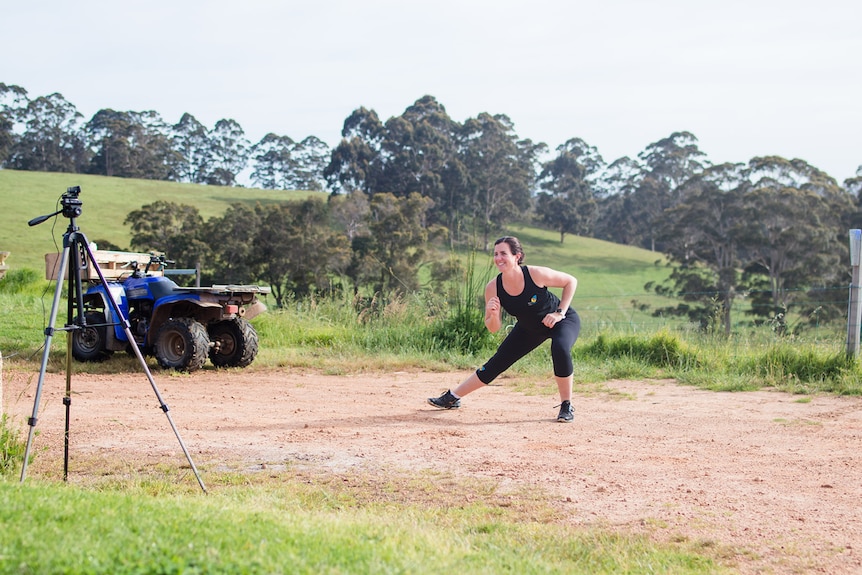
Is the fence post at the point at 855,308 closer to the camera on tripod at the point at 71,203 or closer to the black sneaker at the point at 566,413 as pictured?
the black sneaker at the point at 566,413

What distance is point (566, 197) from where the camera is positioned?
252 feet

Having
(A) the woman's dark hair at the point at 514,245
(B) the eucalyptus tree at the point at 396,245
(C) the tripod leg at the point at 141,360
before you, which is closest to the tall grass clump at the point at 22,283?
(A) the woman's dark hair at the point at 514,245

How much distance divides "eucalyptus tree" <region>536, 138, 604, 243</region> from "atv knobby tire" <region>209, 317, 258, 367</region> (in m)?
63.8

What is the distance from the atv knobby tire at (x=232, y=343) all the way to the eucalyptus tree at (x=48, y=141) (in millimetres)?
72077

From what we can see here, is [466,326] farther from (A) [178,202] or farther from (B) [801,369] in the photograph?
(A) [178,202]

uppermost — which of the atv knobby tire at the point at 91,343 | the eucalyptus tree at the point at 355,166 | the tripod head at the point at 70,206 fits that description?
the eucalyptus tree at the point at 355,166

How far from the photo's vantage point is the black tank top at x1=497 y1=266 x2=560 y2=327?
8.27m

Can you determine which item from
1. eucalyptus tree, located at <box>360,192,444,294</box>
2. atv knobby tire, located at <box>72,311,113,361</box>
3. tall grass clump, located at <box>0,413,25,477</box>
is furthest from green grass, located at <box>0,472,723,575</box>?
eucalyptus tree, located at <box>360,192,444,294</box>

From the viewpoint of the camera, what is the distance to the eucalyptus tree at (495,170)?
2399 inches

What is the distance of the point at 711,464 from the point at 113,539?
4527 mm

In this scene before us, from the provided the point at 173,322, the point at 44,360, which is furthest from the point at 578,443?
the point at 173,322

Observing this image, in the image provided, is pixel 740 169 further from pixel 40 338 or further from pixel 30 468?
pixel 30 468

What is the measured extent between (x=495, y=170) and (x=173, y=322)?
175ft

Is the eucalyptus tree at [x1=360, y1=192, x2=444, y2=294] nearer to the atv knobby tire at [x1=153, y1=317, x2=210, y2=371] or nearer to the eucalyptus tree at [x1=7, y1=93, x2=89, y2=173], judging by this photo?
the atv knobby tire at [x1=153, y1=317, x2=210, y2=371]
